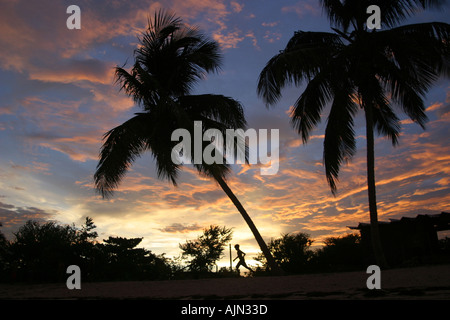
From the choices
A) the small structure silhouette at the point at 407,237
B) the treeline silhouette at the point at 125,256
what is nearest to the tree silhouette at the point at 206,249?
the treeline silhouette at the point at 125,256

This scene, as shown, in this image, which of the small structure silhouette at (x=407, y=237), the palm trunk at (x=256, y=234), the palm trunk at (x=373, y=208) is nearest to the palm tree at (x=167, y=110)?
the palm trunk at (x=256, y=234)

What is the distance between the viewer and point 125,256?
18.9 meters

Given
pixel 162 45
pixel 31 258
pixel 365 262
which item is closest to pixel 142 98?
pixel 162 45

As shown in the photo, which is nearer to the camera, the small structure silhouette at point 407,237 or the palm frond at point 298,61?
the palm frond at point 298,61

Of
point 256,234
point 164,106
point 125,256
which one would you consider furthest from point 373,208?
point 125,256

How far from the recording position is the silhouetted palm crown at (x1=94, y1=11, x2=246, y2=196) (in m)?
12.0

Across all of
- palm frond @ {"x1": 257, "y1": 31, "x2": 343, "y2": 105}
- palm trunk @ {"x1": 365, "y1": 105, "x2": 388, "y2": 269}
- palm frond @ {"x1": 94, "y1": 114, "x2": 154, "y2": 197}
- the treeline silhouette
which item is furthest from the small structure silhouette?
palm frond @ {"x1": 94, "y1": 114, "x2": 154, "y2": 197}

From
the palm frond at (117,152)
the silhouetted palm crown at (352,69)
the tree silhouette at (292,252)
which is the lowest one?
the tree silhouette at (292,252)

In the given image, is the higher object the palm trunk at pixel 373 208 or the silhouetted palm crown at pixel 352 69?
the silhouetted palm crown at pixel 352 69

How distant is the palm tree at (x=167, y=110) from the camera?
12.0m

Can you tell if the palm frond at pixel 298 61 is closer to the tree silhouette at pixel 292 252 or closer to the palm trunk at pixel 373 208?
the palm trunk at pixel 373 208

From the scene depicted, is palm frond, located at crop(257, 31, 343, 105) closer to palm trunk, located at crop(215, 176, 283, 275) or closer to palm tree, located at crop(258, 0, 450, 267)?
palm tree, located at crop(258, 0, 450, 267)

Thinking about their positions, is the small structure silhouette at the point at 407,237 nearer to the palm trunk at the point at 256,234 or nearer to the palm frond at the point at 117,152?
the palm trunk at the point at 256,234
